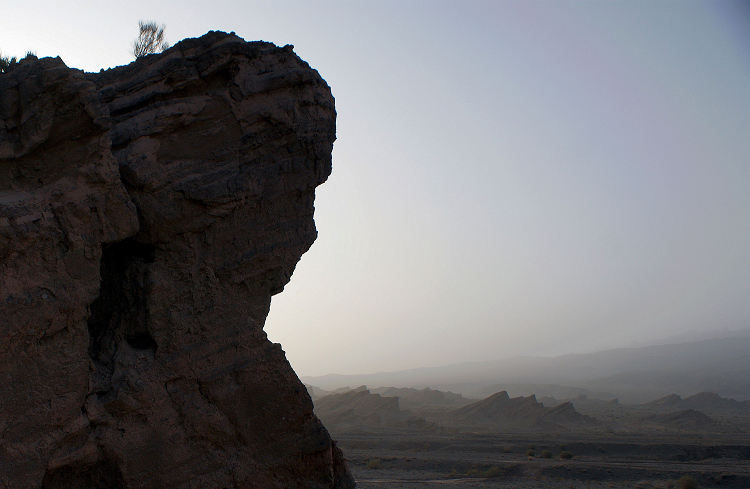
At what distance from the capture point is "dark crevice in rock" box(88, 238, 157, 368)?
7504 mm

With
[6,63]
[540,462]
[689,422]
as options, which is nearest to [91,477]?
[6,63]

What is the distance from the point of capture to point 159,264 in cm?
770

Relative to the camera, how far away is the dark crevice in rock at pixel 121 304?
7.50 meters

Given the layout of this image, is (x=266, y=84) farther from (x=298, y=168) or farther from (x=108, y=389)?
(x=108, y=389)

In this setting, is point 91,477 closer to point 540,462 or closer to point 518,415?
point 540,462

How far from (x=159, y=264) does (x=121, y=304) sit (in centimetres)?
85

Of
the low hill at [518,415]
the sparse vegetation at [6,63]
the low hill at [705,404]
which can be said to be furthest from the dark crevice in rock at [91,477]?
the low hill at [705,404]

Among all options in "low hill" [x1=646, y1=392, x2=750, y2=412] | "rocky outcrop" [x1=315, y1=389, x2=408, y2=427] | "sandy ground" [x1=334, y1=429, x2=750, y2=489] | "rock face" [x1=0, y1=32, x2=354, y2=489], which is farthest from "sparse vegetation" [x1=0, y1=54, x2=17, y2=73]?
"low hill" [x1=646, y1=392, x2=750, y2=412]

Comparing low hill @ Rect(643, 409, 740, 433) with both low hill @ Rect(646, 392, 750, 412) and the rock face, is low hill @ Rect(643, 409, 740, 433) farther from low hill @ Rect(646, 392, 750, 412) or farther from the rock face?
the rock face

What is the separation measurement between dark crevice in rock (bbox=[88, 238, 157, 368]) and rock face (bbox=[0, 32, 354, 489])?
0.03 metres

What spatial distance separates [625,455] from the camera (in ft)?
71.3

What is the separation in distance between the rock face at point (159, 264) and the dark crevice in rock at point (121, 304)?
0.03 meters

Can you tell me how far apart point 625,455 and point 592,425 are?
18897 millimetres

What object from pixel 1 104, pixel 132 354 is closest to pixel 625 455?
pixel 132 354
